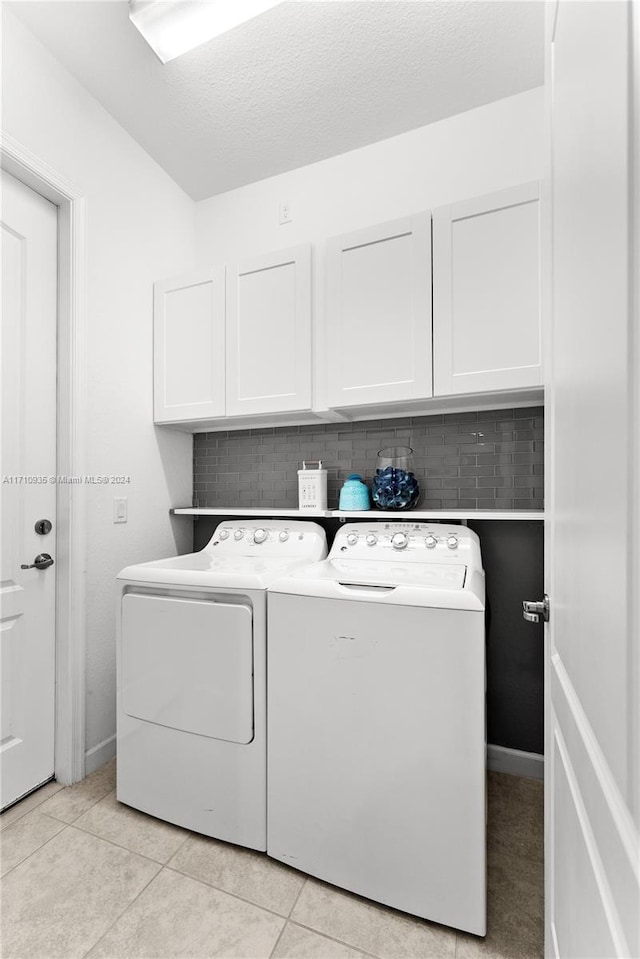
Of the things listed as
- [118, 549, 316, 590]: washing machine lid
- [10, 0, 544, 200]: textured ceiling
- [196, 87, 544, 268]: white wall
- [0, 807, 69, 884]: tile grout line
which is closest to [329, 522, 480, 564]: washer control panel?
[118, 549, 316, 590]: washing machine lid

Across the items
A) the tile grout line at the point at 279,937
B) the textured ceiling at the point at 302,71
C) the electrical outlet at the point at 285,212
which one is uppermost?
the textured ceiling at the point at 302,71

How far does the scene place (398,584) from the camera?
1.31 meters

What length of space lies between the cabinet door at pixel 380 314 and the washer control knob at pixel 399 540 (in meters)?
0.56

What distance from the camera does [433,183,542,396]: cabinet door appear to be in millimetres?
1583

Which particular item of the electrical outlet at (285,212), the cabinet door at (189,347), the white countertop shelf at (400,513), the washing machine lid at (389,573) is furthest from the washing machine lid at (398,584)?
the electrical outlet at (285,212)

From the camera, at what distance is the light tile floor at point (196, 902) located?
3.74ft

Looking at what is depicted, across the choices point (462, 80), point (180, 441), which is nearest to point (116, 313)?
point (180, 441)

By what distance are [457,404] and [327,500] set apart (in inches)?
30.3

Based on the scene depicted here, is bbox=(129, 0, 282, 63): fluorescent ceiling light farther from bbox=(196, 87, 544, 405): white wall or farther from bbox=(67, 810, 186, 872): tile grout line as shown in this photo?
bbox=(67, 810, 186, 872): tile grout line

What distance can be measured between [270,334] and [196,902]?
79.9 inches

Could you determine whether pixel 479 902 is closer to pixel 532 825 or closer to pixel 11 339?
pixel 532 825

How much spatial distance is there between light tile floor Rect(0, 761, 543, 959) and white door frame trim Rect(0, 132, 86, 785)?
0.28 m

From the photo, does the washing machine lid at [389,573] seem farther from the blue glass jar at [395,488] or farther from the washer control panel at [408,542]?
the blue glass jar at [395,488]

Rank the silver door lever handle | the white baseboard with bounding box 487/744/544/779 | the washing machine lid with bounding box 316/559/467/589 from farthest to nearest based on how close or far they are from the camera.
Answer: the white baseboard with bounding box 487/744/544/779 → the washing machine lid with bounding box 316/559/467/589 → the silver door lever handle
